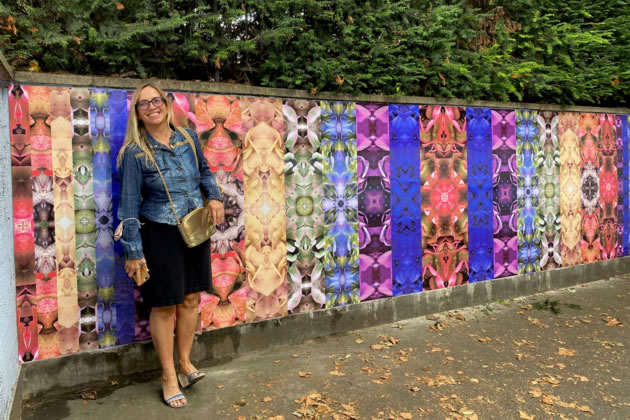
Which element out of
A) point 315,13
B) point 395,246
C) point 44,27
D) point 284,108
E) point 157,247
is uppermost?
point 315,13

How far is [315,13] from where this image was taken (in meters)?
4.79

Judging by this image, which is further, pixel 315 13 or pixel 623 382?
pixel 315 13

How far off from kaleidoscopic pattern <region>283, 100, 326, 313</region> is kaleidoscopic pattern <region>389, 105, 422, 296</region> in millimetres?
885

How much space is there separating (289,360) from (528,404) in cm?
189

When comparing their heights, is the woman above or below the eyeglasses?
below

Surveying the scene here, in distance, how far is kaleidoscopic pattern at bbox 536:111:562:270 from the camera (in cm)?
642

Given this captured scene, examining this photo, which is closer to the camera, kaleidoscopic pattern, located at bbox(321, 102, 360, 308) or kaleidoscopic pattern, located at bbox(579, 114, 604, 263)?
kaleidoscopic pattern, located at bbox(321, 102, 360, 308)

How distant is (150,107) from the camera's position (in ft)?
11.8

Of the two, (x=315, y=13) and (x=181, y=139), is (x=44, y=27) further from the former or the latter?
(x=315, y=13)

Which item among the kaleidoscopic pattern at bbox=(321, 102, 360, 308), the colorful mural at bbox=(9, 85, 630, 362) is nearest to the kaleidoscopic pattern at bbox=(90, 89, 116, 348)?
the colorful mural at bbox=(9, 85, 630, 362)

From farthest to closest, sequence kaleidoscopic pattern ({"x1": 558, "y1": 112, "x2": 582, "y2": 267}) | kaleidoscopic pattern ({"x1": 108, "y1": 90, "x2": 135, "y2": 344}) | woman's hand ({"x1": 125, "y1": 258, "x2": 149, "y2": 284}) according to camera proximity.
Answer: kaleidoscopic pattern ({"x1": 558, "y1": 112, "x2": 582, "y2": 267}) < kaleidoscopic pattern ({"x1": 108, "y1": 90, "x2": 135, "y2": 344}) < woman's hand ({"x1": 125, "y1": 258, "x2": 149, "y2": 284})

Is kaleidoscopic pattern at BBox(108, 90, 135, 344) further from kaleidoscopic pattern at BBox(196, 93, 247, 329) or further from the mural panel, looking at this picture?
the mural panel

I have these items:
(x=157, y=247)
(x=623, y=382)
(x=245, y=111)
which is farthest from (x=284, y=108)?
(x=623, y=382)

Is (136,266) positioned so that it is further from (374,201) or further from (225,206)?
(374,201)
